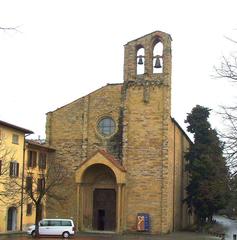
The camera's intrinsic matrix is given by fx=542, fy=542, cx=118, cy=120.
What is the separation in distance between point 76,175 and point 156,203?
7610mm

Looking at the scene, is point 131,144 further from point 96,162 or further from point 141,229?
point 141,229

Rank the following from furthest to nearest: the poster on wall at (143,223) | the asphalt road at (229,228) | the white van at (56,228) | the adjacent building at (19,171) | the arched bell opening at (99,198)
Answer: the asphalt road at (229,228) < the arched bell opening at (99,198) < the poster on wall at (143,223) < the adjacent building at (19,171) < the white van at (56,228)

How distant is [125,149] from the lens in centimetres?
4897

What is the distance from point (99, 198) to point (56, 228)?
8361mm

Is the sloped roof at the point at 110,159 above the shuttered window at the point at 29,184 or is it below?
above

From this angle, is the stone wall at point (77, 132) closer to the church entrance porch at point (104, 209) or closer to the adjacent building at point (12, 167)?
the church entrance porch at point (104, 209)

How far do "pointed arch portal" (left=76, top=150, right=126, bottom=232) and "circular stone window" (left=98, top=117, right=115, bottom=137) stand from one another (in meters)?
2.71

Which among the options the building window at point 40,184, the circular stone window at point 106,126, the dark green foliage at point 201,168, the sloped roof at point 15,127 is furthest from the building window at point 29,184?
the dark green foliage at point 201,168

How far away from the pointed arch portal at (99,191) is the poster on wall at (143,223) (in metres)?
2.01

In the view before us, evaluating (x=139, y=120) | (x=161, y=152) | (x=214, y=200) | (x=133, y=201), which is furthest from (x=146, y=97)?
(x=214, y=200)

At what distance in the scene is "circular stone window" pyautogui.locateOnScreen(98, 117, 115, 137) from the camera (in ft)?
166

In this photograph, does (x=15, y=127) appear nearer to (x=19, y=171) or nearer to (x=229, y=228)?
(x=19, y=171)

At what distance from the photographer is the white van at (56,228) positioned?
1665 inches

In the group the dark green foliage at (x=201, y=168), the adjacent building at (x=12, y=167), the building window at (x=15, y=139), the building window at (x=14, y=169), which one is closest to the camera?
the adjacent building at (x=12, y=167)
